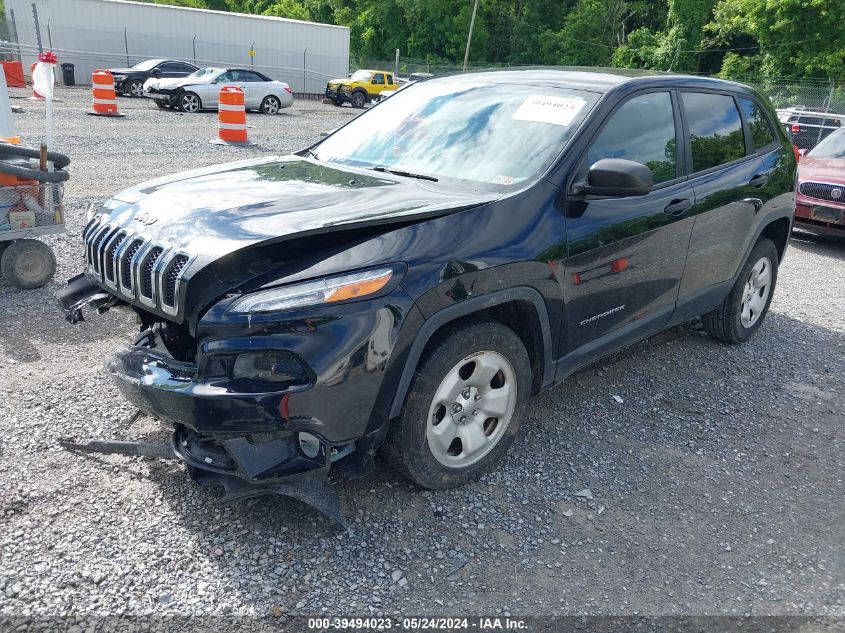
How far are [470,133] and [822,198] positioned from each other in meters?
7.18

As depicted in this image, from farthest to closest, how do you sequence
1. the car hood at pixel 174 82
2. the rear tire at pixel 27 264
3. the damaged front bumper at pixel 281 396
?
the car hood at pixel 174 82, the rear tire at pixel 27 264, the damaged front bumper at pixel 281 396

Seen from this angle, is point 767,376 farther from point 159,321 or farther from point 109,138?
point 109,138

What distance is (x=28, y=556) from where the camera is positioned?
271 centimetres

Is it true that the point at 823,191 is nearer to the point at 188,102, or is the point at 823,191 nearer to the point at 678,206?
the point at 678,206

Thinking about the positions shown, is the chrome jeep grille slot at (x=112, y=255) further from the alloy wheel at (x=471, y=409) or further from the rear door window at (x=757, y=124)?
the rear door window at (x=757, y=124)

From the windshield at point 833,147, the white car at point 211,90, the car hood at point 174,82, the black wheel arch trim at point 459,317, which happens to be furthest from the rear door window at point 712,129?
the car hood at point 174,82

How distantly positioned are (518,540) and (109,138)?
13368 mm

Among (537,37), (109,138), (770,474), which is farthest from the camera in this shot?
(537,37)

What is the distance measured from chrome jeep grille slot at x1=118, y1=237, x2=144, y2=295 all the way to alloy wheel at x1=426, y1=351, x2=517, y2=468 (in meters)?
1.38

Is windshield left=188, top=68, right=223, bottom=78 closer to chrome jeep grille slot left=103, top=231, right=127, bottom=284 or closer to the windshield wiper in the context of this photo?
the windshield wiper

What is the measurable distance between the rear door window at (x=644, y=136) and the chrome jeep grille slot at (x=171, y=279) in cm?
203

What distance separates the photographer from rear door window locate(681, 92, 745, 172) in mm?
4355

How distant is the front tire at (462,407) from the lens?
2.96 m

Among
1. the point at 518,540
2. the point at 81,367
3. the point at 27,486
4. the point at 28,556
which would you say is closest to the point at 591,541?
the point at 518,540
